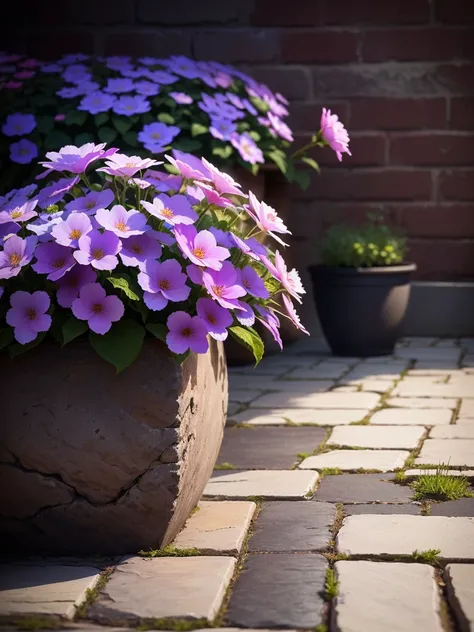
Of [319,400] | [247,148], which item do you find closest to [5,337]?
[319,400]

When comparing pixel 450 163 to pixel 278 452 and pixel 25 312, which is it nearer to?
pixel 278 452

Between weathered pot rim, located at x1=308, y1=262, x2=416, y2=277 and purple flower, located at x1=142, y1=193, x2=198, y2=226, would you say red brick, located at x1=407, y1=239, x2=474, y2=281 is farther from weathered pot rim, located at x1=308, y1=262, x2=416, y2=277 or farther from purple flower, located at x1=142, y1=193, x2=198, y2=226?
purple flower, located at x1=142, y1=193, x2=198, y2=226

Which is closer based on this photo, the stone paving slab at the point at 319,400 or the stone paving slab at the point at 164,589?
the stone paving slab at the point at 164,589

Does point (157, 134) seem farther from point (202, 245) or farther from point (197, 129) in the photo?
point (202, 245)

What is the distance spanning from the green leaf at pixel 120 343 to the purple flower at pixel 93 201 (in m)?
0.29

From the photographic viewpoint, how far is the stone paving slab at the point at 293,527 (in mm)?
2377

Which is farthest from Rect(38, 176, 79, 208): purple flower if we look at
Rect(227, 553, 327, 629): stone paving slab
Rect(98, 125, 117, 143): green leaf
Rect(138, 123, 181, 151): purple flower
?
Rect(98, 125, 117, 143): green leaf

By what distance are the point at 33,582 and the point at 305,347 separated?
3.91 metres

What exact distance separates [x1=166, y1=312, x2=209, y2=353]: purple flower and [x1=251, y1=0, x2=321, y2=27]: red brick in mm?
4278

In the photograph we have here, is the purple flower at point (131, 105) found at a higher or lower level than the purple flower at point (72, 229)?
lower

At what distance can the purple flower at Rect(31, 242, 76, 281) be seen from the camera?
2.20 meters

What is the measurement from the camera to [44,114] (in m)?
4.92

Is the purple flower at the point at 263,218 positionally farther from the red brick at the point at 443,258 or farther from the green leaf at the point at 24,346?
the red brick at the point at 443,258

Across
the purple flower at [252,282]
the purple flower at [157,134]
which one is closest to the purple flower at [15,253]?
the purple flower at [252,282]
